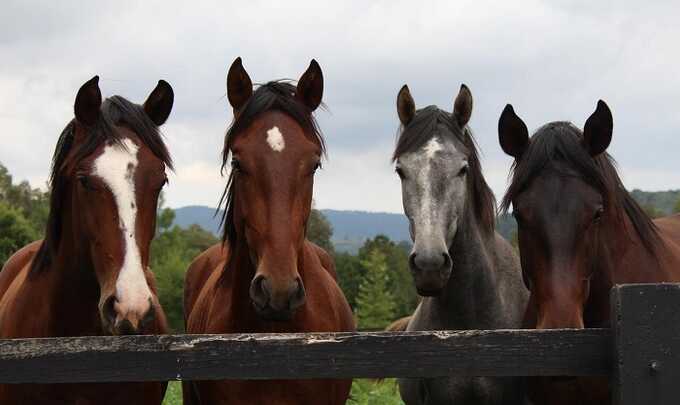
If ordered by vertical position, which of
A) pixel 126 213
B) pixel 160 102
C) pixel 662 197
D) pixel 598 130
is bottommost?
pixel 126 213

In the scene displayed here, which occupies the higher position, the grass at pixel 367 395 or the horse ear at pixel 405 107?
the horse ear at pixel 405 107

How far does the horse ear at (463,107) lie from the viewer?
5977mm

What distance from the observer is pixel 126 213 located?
14.1 ft

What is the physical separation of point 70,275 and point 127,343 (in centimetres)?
173

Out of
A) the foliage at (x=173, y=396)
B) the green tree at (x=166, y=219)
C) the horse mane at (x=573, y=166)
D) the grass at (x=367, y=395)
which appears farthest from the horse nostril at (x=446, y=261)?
the green tree at (x=166, y=219)

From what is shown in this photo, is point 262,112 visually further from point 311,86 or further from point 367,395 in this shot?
point 367,395

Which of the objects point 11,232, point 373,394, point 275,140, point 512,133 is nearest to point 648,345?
point 275,140

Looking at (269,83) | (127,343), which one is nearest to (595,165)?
(269,83)

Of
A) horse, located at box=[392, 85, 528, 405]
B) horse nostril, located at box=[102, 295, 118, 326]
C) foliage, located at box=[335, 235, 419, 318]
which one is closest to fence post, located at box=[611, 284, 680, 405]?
horse, located at box=[392, 85, 528, 405]

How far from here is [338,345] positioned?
3.11 m

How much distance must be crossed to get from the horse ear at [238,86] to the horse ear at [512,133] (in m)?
1.56

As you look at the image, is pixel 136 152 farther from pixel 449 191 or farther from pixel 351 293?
pixel 351 293

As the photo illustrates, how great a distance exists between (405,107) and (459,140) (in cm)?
55

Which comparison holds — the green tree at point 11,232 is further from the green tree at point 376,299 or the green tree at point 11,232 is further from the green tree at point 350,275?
the green tree at point 350,275
